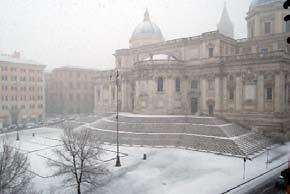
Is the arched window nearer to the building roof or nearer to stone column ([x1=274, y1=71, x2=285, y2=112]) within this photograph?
stone column ([x1=274, y1=71, x2=285, y2=112])

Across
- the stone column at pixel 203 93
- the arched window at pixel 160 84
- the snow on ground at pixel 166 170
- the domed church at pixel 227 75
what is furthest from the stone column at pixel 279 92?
the arched window at pixel 160 84

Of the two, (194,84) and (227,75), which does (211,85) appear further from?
(194,84)

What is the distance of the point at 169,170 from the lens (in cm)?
2680

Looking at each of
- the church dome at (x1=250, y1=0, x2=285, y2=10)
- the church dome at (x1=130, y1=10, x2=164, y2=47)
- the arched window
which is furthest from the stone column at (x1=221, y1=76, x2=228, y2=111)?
the church dome at (x1=130, y1=10, x2=164, y2=47)

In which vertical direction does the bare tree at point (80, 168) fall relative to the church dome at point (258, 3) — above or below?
below

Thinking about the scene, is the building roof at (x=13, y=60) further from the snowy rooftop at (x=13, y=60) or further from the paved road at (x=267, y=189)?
the paved road at (x=267, y=189)

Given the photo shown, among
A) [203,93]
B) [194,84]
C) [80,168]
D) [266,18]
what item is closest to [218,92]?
[203,93]

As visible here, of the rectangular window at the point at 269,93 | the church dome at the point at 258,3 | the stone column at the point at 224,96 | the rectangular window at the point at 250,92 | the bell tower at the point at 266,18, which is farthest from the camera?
the church dome at the point at 258,3

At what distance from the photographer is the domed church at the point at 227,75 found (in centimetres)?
4147

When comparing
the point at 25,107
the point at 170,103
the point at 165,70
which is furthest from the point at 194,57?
the point at 25,107

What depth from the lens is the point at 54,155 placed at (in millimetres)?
32844

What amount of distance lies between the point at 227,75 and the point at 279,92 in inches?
376

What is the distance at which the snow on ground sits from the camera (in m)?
21.9

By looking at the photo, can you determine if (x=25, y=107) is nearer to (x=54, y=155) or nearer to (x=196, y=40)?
(x=54, y=155)
